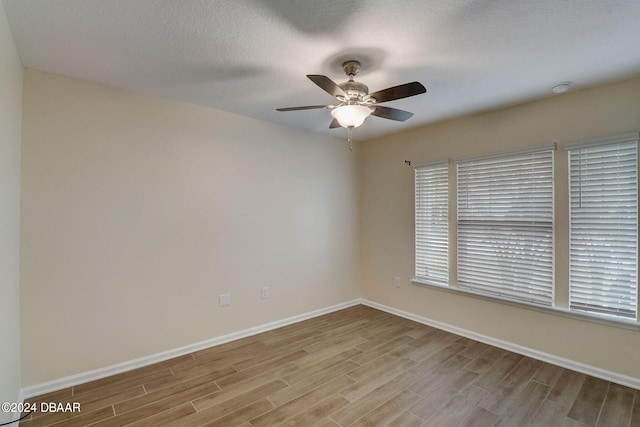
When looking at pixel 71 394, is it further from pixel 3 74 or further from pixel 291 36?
pixel 291 36

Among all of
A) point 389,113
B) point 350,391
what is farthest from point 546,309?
point 389,113

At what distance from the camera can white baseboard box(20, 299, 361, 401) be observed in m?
2.25

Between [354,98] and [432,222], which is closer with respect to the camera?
[354,98]

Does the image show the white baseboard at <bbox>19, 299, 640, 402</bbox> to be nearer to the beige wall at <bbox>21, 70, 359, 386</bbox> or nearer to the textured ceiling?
the beige wall at <bbox>21, 70, 359, 386</bbox>

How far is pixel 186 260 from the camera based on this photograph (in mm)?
2932

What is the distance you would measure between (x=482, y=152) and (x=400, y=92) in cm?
175

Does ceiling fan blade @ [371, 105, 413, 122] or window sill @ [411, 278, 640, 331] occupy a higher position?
ceiling fan blade @ [371, 105, 413, 122]

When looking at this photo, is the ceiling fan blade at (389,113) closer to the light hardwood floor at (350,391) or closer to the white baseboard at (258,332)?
the light hardwood floor at (350,391)

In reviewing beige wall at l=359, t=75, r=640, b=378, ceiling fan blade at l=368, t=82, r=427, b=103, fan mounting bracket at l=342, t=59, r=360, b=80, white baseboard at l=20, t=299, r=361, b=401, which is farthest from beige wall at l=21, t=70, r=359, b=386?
ceiling fan blade at l=368, t=82, r=427, b=103

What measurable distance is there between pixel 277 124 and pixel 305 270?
6.18 feet

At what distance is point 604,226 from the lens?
8.12 ft

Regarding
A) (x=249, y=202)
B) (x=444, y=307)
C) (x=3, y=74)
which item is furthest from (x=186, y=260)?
(x=444, y=307)

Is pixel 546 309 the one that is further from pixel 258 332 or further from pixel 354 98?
pixel 258 332

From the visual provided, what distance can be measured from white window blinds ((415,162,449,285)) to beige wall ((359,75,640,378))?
12 cm
